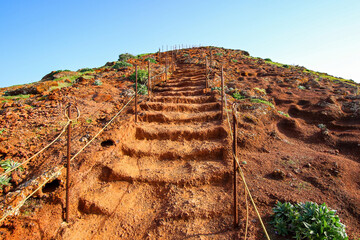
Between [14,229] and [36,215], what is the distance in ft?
1.01

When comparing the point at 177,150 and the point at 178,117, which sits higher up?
the point at 178,117

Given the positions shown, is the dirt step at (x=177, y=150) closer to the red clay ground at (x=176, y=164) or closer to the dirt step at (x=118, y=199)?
the red clay ground at (x=176, y=164)

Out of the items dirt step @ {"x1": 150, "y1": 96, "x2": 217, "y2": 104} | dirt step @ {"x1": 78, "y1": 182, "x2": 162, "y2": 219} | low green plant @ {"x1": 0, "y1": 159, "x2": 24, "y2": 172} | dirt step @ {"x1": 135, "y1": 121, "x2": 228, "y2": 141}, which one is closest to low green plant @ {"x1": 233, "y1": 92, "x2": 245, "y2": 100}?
dirt step @ {"x1": 150, "y1": 96, "x2": 217, "y2": 104}

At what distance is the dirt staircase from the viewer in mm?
2982

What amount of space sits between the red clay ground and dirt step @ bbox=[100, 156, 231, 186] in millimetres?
22

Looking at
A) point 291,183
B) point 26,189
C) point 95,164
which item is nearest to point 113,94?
point 95,164

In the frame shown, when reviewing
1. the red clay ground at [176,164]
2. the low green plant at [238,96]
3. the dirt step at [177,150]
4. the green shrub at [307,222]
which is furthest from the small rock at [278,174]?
the low green plant at [238,96]

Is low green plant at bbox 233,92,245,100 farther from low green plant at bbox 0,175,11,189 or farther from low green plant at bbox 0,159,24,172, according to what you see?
low green plant at bbox 0,175,11,189

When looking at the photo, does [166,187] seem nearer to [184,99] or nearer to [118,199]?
[118,199]

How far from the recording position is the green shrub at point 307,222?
93.0 inches

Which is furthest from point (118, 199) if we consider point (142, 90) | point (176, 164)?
point (142, 90)

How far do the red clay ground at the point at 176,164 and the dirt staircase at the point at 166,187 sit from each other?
0.02 m

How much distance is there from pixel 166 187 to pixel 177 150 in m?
1.09

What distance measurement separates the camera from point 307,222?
2539 mm
